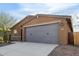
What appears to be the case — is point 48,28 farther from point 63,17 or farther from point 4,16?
point 4,16

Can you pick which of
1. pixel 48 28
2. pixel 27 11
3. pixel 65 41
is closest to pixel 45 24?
pixel 48 28

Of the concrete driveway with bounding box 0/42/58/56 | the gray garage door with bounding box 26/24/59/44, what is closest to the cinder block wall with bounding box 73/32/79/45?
the gray garage door with bounding box 26/24/59/44

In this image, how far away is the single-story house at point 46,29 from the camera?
17530 millimetres

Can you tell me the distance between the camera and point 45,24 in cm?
1948

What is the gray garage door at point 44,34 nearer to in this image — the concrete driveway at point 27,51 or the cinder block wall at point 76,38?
the cinder block wall at point 76,38

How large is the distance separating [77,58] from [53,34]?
8.26m

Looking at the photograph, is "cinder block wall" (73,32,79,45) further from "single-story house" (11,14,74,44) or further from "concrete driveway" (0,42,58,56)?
"concrete driveway" (0,42,58,56)

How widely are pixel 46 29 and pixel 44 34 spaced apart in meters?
0.67

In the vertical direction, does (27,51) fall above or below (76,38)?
below

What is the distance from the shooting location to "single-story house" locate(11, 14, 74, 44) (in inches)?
690

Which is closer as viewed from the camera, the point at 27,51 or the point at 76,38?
the point at 27,51

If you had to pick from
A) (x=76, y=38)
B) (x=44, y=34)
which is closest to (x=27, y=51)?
(x=76, y=38)

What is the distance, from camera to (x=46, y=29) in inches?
759

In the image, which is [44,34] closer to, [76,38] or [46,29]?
[46,29]
